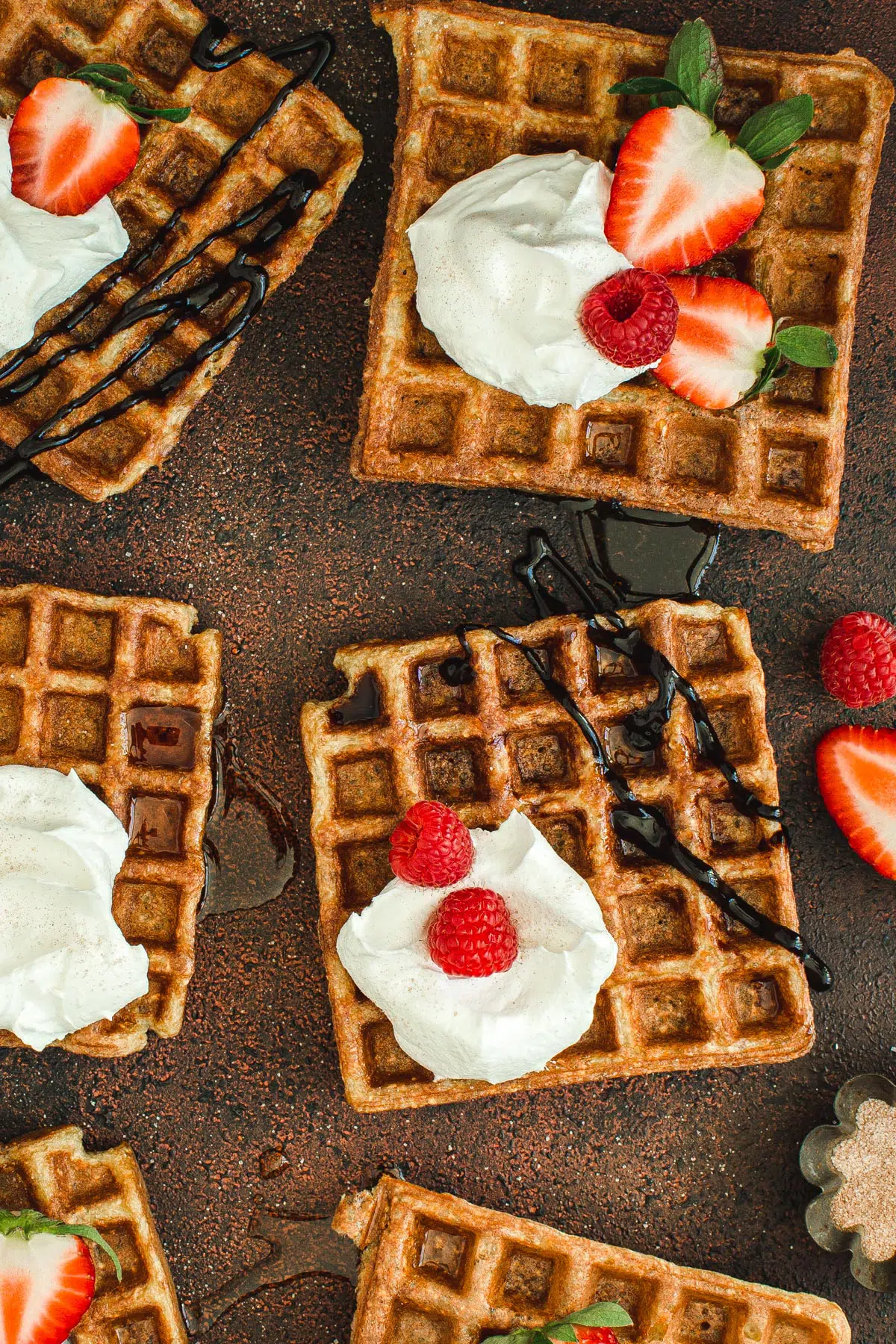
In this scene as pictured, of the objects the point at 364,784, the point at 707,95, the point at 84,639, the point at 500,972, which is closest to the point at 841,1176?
the point at 500,972

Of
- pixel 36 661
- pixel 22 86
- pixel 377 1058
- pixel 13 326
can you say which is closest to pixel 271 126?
pixel 22 86

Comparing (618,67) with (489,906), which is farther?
(618,67)

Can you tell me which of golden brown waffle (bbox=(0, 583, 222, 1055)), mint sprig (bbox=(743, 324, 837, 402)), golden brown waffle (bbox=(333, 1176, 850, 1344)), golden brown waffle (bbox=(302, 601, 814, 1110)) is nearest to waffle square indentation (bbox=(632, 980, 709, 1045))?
golden brown waffle (bbox=(302, 601, 814, 1110))

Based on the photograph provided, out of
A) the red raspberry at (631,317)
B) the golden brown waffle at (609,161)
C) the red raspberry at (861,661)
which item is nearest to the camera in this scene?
the red raspberry at (631,317)

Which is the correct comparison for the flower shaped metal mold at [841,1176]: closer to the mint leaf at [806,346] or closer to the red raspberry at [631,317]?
the mint leaf at [806,346]

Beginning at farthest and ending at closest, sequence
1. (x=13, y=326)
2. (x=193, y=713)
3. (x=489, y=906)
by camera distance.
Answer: (x=193, y=713) → (x=13, y=326) → (x=489, y=906)

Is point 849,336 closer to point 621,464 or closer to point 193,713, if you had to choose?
point 621,464

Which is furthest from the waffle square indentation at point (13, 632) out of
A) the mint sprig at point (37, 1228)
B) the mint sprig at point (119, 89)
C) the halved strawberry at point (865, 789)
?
the halved strawberry at point (865, 789)

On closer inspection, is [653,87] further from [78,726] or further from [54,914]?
[54,914]
